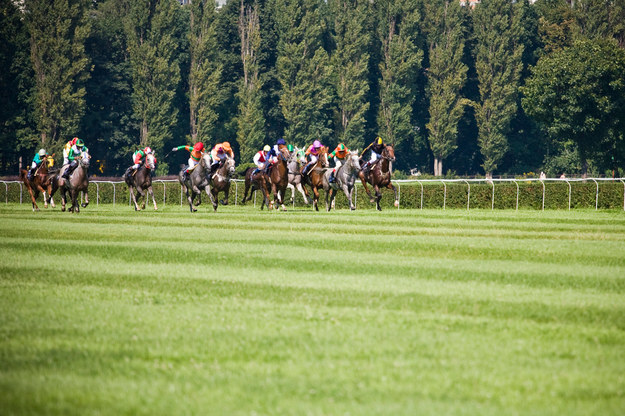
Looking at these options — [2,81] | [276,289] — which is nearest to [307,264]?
[276,289]

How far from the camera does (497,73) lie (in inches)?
2896

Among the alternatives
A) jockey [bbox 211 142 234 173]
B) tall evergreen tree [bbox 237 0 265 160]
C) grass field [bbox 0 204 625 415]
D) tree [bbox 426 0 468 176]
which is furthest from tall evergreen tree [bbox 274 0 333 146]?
grass field [bbox 0 204 625 415]

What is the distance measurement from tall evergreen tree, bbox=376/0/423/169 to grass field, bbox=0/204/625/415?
59.1m

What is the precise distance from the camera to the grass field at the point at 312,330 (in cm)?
552

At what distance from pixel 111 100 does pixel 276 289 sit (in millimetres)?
63994

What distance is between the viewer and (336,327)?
7.77 m

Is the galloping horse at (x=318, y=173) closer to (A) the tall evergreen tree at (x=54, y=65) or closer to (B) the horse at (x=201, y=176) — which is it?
(B) the horse at (x=201, y=176)

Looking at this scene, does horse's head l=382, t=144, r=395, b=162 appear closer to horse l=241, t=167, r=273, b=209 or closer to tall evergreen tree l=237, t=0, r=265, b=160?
horse l=241, t=167, r=273, b=209

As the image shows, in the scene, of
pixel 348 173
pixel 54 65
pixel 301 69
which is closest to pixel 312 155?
pixel 348 173

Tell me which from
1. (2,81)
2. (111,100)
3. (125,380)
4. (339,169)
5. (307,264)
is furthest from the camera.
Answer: (111,100)

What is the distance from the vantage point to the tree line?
61531 mm

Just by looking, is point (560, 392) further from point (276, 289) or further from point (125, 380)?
point (276, 289)

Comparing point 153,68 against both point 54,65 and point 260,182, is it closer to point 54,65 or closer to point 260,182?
point 54,65

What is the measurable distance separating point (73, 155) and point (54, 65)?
109 ft
